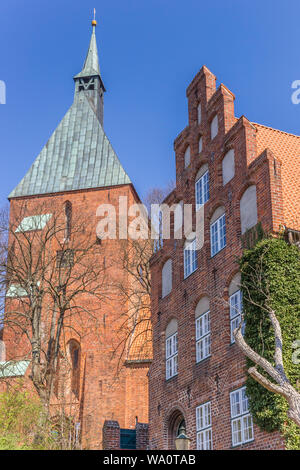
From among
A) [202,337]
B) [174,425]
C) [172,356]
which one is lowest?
[174,425]

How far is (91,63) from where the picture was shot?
47.8 metres

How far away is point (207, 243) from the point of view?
20.2m

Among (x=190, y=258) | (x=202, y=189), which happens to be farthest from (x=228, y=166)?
(x=190, y=258)

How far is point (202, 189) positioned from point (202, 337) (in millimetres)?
4499

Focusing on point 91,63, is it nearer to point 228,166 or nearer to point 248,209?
point 228,166

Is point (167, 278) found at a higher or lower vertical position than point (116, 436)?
higher

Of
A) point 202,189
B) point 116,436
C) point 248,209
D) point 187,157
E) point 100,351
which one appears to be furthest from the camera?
point 100,351

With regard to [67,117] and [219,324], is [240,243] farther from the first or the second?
[67,117]

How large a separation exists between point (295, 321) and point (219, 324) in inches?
120

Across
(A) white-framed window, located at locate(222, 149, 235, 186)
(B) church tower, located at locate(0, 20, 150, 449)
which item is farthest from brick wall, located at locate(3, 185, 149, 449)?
(A) white-framed window, located at locate(222, 149, 235, 186)

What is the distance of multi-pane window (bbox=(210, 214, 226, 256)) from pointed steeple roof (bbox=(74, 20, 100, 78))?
28.6m

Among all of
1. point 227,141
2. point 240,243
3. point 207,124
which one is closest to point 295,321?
point 240,243

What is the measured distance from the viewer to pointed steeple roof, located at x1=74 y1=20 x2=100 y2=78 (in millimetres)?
46500
